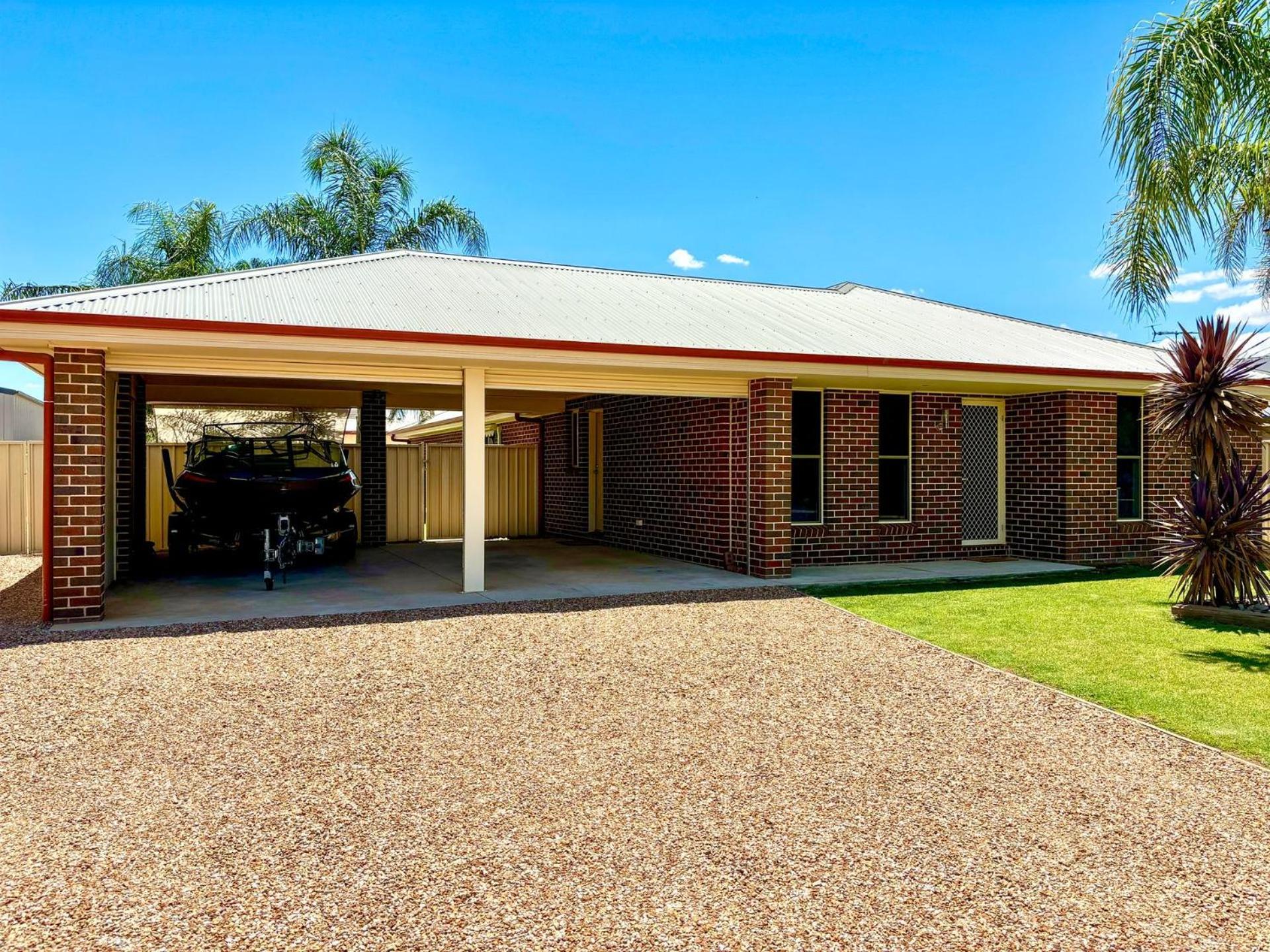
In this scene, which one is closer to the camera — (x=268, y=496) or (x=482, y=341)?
(x=482, y=341)

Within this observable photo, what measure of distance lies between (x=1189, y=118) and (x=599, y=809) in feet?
27.5

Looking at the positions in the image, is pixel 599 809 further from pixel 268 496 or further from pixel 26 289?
pixel 26 289

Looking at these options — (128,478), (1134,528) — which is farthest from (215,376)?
(1134,528)

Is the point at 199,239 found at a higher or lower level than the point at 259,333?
higher

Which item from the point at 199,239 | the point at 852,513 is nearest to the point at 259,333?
the point at 852,513

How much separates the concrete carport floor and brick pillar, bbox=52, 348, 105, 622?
37cm

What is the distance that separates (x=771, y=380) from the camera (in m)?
11.0

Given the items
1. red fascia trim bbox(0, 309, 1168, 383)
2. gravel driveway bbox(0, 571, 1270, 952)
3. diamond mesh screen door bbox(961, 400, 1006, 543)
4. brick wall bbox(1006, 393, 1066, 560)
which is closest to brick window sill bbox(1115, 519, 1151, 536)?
brick wall bbox(1006, 393, 1066, 560)

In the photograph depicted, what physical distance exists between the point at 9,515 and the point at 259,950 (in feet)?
47.3

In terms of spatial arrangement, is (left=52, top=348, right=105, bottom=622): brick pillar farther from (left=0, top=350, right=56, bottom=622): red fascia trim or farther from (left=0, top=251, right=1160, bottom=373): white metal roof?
(left=0, top=251, right=1160, bottom=373): white metal roof

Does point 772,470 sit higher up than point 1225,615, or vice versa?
point 772,470

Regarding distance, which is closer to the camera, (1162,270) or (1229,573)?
(1229,573)

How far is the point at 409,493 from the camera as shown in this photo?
55.1 ft

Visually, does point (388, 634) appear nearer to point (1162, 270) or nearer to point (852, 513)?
point (852, 513)
